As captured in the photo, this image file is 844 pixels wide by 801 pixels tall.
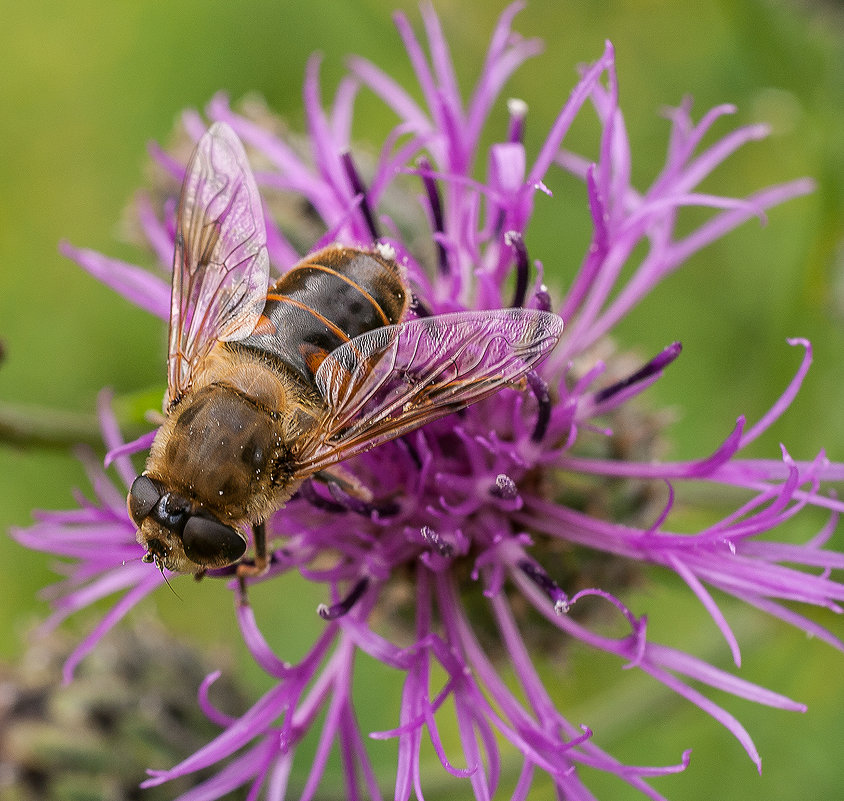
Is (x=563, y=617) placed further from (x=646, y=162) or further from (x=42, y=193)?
(x=42, y=193)

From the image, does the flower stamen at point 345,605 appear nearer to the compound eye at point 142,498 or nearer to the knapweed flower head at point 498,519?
the knapweed flower head at point 498,519

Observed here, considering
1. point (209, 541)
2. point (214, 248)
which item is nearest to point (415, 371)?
point (209, 541)

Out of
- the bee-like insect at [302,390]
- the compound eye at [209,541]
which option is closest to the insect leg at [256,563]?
the bee-like insect at [302,390]

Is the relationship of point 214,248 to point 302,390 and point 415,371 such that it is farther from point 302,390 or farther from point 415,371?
point 415,371

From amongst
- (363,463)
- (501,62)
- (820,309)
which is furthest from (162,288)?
(820,309)

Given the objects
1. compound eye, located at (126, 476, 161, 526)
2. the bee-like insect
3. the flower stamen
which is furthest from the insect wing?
the flower stamen
